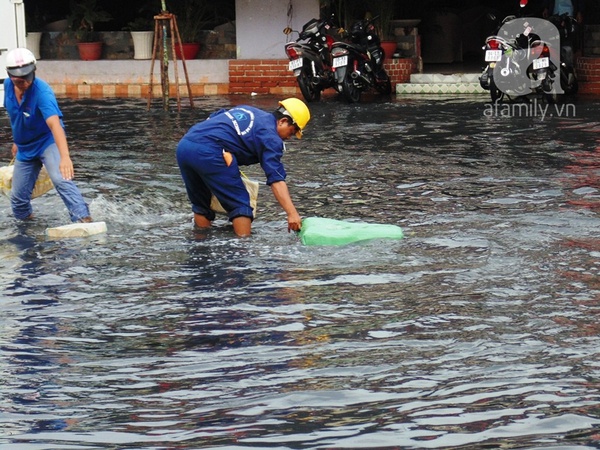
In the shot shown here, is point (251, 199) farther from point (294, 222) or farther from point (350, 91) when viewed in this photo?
point (350, 91)

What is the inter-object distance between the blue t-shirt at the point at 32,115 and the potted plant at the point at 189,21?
36.9ft

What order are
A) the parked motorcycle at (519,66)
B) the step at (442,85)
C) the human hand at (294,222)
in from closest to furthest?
the human hand at (294,222), the parked motorcycle at (519,66), the step at (442,85)

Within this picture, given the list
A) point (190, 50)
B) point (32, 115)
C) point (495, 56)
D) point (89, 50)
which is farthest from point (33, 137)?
point (89, 50)

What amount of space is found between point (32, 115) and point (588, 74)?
11.9 metres

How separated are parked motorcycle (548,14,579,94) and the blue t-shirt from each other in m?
10.4

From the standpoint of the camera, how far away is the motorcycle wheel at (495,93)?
17.1 metres

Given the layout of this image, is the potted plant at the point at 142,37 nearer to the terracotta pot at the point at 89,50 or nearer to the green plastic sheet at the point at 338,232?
the terracotta pot at the point at 89,50

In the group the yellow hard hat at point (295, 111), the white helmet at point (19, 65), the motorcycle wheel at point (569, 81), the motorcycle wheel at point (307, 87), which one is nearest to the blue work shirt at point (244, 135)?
the yellow hard hat at point (295, 111)

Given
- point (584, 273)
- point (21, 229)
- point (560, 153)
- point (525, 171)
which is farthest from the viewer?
point (560, 153)

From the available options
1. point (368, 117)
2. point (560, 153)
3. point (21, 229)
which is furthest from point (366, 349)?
point (368, 117)

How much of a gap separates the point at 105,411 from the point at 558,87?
1403 centimetres

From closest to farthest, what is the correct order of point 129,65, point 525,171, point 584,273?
point 584,273 → point 525,171 → point 129,65

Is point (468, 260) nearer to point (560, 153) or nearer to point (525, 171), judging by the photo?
point (525, 171)

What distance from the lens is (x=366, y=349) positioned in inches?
240
